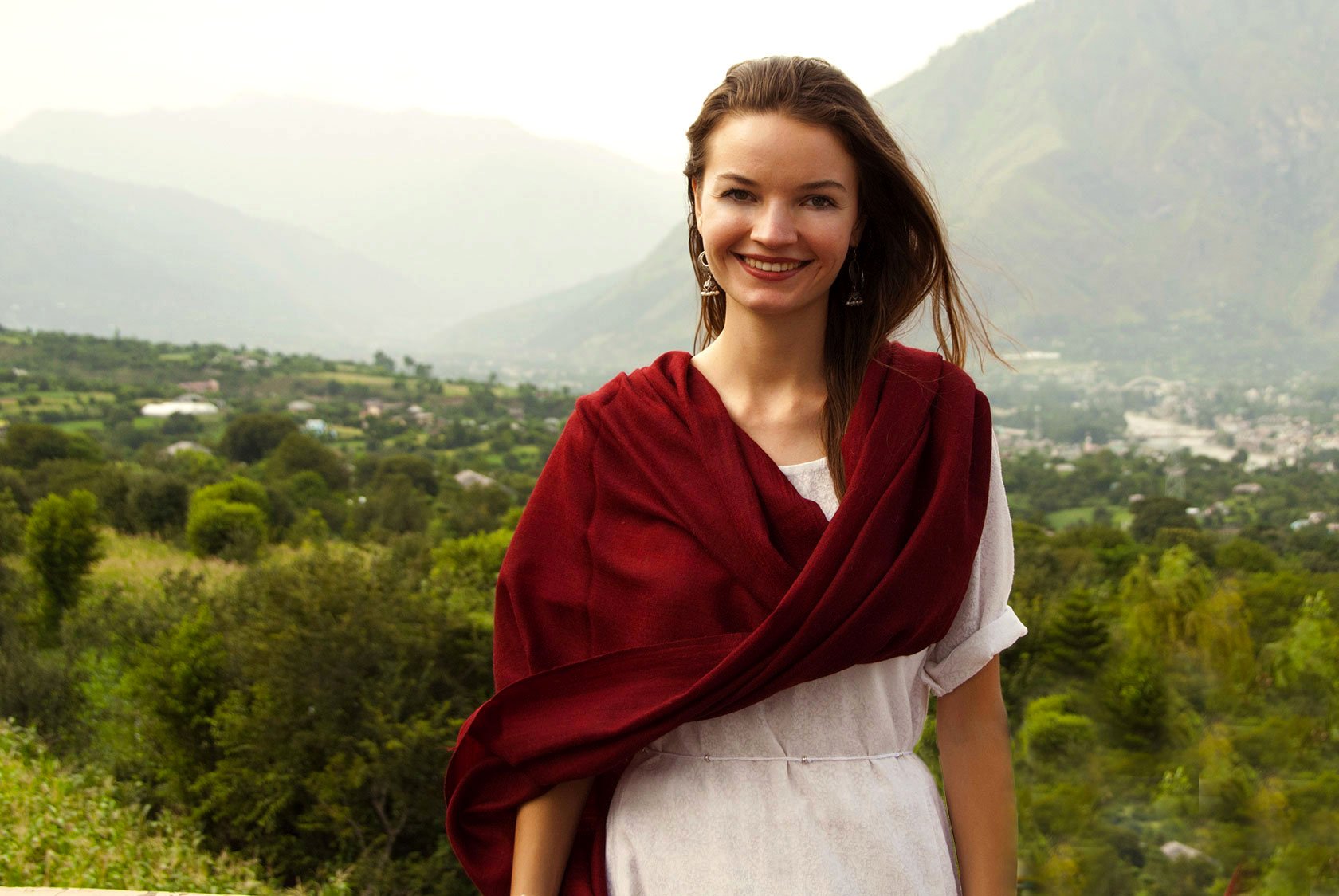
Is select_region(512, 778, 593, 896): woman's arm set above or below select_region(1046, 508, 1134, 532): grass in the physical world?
above

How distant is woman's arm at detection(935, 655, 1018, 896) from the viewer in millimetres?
1440

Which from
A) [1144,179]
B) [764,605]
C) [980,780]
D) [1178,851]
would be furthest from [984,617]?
[1144,179]

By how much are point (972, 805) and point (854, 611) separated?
0.36 m

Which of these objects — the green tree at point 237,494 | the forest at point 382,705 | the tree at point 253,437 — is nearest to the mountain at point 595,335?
the tree at point 253,437

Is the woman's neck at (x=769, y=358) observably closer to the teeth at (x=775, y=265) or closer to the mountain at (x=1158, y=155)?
the teeth at (x=775, y=265)

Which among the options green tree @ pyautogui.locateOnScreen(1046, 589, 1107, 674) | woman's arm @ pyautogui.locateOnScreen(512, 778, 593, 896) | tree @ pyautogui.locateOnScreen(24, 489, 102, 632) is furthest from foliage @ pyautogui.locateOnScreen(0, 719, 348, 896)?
green tree @ pyautogui.locateOnScreen(1046, 589, 1107, 674)

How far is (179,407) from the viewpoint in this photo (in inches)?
2028

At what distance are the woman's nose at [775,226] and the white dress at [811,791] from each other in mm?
293

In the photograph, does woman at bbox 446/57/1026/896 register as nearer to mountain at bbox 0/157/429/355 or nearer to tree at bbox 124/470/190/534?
tree at bbox 124/470/190/534

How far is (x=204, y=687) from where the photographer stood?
35.0 feet

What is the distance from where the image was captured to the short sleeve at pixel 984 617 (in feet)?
4.68

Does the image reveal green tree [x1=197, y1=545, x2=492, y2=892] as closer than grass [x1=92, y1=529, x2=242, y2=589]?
Yes

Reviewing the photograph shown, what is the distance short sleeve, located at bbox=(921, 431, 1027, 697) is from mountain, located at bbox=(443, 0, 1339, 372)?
3118 inches

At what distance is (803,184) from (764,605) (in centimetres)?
53
